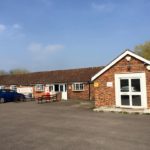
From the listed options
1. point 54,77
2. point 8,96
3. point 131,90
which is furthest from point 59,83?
point 131,90

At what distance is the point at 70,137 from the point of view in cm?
1107

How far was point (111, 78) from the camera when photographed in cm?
2148

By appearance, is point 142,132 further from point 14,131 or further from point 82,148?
point 14,131

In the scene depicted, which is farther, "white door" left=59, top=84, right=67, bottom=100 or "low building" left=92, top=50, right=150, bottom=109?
"white door" left=59, top=84, right=67, bottom=100

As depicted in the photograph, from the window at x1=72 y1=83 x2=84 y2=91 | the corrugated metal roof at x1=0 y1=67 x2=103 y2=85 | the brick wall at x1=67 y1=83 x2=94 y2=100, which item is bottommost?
the brick wall at x1=67 y1=83 x2=94 y2=100

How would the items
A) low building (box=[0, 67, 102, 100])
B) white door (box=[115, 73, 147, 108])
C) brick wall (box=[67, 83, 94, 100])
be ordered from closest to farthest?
white door (box=[115, 73, 147, 108]) < brick wall (box=[67, 83, 94, 100]) < low building (box=[0, 67, 102, 100])

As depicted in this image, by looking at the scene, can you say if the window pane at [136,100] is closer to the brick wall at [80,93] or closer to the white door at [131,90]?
the white door at [131,90]

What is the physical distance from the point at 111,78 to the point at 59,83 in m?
16.0

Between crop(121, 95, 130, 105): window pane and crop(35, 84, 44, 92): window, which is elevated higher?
crop(35, 84, 44, 92): window

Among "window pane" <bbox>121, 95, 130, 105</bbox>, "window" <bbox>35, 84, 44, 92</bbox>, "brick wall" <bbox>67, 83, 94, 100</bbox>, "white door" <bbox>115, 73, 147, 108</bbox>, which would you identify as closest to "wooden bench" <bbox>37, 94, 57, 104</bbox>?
"brick wall" <bbox>67, 83, 94, 100</bbox>

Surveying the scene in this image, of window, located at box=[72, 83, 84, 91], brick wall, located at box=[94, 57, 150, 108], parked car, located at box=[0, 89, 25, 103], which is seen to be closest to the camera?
brick wall, located at box=[94, 57, 150, 108]

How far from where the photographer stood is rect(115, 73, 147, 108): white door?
19.8 meters

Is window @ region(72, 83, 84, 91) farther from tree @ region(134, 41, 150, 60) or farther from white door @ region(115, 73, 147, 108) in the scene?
tree @ region(134, 41, 150, 60)

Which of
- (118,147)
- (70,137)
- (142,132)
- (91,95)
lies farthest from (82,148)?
(91,95)
